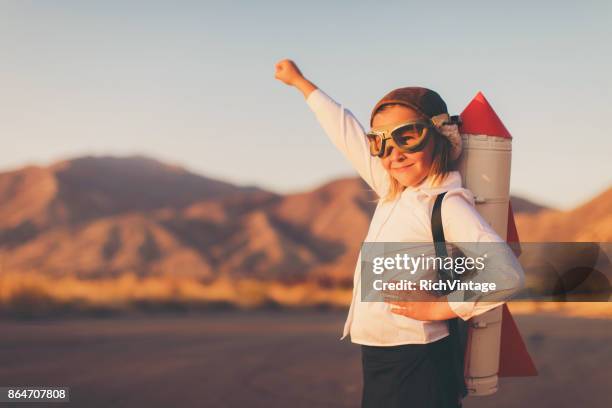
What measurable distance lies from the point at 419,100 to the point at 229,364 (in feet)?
20.2

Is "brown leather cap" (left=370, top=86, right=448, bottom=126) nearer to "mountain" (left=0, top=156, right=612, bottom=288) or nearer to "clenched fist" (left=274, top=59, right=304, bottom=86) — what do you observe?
"clenched fist" (left=274, top=59, right=304, bottom=86)

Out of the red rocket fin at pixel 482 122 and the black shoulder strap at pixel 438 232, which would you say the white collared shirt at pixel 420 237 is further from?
the red rocket fin at pixel 482 122

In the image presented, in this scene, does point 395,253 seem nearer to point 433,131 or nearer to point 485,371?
point 433,131

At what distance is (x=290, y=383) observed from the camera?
734cm

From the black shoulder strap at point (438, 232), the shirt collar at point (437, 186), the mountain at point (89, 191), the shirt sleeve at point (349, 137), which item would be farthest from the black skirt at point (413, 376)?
the mountain at point (89, 191)

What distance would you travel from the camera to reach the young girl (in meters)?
2.67

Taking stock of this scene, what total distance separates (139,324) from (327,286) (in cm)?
1040

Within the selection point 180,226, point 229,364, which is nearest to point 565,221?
point 180,226

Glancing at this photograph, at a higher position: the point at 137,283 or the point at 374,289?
the point at 374,289

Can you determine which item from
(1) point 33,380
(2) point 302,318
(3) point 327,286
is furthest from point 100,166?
(1) point 33,380

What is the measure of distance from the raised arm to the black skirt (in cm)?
77

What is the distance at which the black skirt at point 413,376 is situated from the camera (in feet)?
9.12

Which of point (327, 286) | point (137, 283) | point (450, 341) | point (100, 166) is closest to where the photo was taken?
point (450, 341)

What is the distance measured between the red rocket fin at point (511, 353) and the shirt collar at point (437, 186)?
2.61ft
